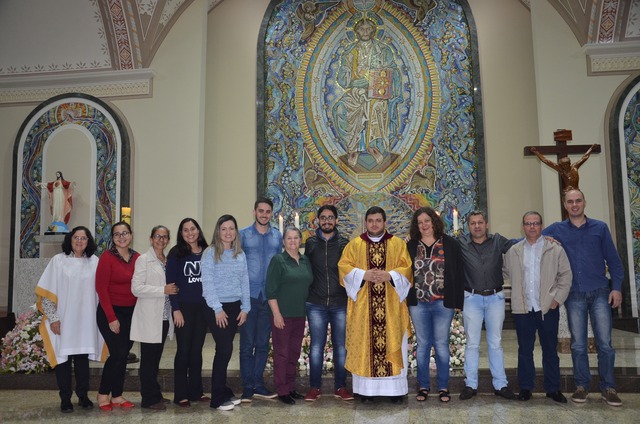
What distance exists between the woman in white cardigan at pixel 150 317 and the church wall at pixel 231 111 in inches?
182

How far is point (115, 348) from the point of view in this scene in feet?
14.8

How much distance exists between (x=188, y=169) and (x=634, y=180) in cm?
636

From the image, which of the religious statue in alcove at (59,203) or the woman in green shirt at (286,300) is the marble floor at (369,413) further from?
the religious statue in alcove at (59,203)

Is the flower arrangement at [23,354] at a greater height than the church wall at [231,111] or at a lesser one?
lesser

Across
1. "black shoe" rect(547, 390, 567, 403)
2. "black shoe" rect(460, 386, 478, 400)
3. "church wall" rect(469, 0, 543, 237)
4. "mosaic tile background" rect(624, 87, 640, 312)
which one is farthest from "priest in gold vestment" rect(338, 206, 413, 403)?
"mosaic tile background" rect(624, 87, 640, 312)

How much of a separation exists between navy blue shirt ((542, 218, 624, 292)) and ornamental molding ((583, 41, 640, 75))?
4561 mm

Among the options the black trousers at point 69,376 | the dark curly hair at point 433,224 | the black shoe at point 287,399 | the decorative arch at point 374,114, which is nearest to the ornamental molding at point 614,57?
the decorative arch at point 374,114

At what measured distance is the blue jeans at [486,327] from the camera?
4.48m

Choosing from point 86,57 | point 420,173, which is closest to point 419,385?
point 420,173

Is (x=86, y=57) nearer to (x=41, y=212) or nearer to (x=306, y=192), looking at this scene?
(x=41, y=212)

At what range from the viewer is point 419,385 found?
15.1 ft

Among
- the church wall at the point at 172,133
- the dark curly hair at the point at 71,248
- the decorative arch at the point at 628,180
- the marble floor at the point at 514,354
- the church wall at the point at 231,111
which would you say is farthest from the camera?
the church wall at the point at 231,111

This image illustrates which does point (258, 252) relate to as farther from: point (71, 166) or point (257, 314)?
point (71, 166)

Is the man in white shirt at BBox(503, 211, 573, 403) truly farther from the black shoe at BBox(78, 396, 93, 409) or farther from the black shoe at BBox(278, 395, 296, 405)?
the black shoe at BBox(78, 396, 93, 409)
